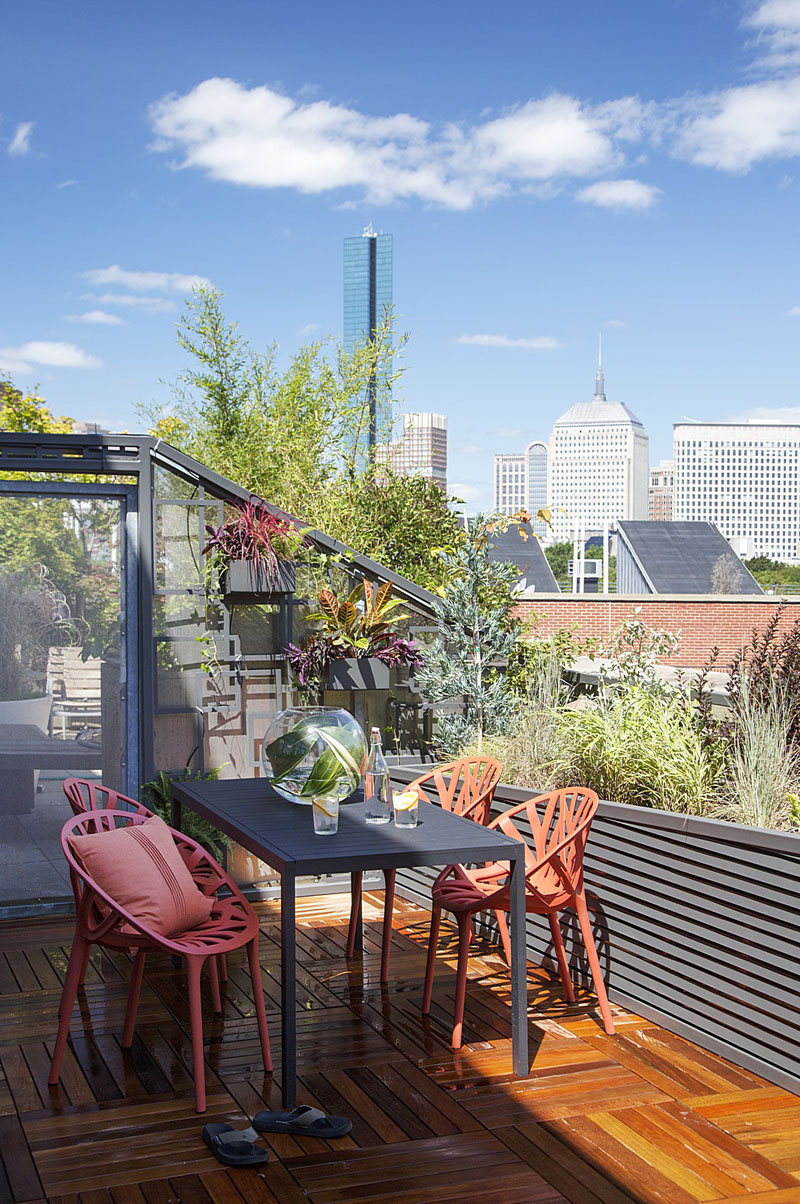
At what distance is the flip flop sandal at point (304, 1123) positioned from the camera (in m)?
2.95

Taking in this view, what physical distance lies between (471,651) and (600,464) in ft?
301

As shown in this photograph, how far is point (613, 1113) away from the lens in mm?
3092

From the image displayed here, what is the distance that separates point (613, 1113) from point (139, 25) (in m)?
12.1

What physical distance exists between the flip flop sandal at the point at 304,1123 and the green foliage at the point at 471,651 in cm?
253

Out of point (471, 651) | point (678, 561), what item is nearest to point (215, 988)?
point (471, 651)

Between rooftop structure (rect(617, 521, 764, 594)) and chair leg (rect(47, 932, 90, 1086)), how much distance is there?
2548 cm

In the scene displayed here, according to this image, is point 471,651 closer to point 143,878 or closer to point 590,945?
point 590,945

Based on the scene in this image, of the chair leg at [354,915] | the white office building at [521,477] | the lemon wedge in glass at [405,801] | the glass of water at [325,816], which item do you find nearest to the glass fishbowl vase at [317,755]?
the lemon wedge in glass at [405,801]

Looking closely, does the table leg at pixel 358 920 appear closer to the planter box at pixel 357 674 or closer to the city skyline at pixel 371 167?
the planter box at pixel 357 674

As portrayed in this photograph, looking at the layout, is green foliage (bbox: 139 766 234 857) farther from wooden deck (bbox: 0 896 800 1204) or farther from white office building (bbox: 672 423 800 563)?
white office building (bbox: 672 423 800 563)

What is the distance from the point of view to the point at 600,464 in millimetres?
95000

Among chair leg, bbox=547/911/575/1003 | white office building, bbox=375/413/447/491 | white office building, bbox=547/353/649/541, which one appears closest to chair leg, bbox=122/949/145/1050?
chair leg, bbox=547/911/575/1003

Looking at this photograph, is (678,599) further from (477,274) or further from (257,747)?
(477,274)

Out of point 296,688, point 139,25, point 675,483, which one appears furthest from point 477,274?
point 675,483
